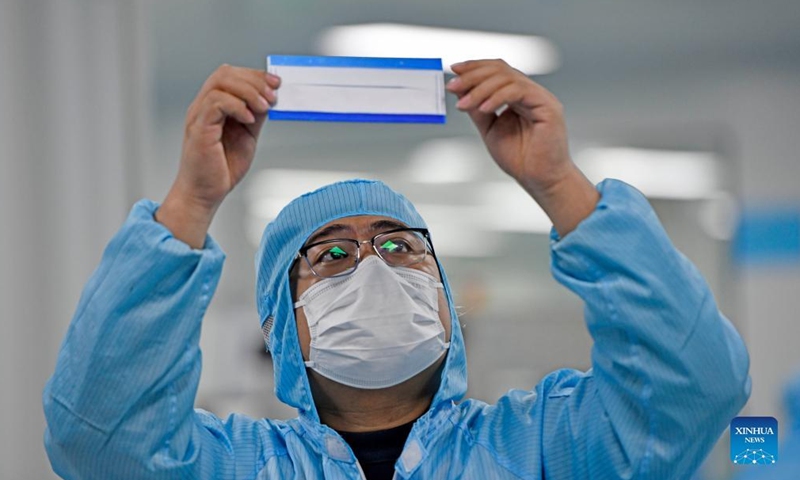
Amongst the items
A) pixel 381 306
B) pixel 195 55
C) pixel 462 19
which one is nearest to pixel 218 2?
pixel 195 55

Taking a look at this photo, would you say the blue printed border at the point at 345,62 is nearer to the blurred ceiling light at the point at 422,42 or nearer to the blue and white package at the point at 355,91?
the blue and white package at the point at 355,91

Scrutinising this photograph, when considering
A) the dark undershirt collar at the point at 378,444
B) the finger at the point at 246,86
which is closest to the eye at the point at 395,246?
the dark undershirt collar at the point at 378,444

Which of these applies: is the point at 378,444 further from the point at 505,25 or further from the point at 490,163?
the point at 490,163

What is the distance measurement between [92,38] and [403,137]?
155 cm

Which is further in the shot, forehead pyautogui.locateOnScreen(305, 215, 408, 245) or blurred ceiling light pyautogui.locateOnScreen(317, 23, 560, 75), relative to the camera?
blurred ceiling light pyautogui.locateOnScreen(317, 23, 560, 75)

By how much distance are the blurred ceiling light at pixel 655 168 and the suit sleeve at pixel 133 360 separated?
197 centimetres

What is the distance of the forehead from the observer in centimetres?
152

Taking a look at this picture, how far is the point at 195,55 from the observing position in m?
3.04

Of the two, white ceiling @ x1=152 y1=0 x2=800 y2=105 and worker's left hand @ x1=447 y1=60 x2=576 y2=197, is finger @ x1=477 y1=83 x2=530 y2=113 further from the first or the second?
white ceiling @ x1=152 y1=0 x2=800 y2=105

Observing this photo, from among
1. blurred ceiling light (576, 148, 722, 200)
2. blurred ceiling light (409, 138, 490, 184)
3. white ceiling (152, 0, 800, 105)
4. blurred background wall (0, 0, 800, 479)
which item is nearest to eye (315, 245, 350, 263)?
blurred background wall (0, 0, 800, 479)

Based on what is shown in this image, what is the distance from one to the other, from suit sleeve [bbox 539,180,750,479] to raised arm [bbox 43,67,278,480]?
47 cm

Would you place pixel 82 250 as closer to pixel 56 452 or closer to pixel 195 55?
pixel 56 452

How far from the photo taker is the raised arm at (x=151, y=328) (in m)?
1.17

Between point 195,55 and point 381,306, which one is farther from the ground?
point 195,55
